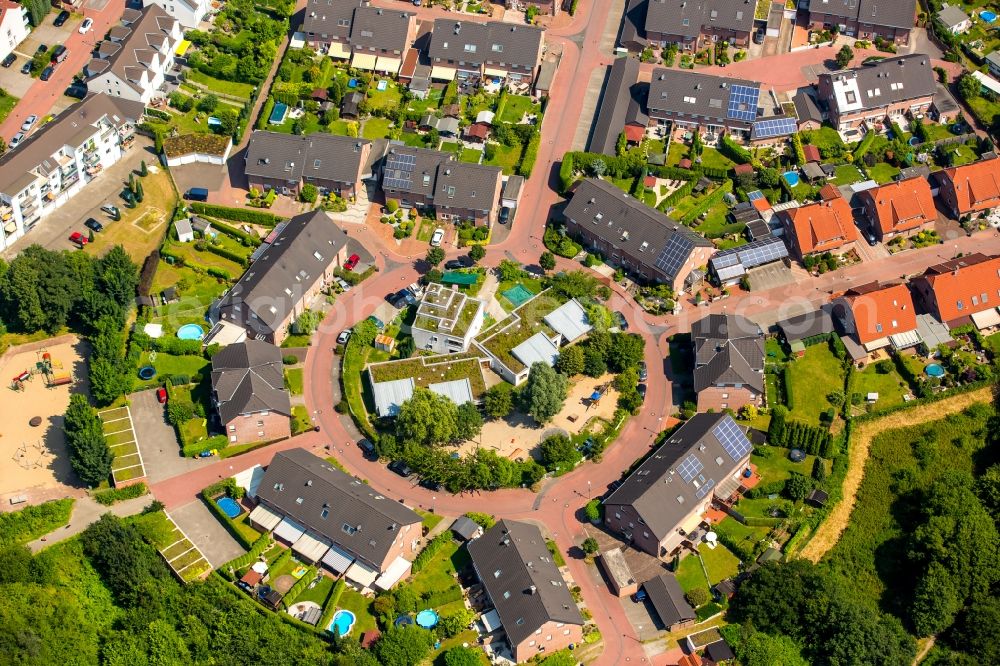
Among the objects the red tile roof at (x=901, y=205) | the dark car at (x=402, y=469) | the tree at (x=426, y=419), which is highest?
the red tile roof at (x=901, y=205)

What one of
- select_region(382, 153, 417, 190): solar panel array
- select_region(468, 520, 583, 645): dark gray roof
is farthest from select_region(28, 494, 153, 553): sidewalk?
select_region(382, 153, 417, 190): solar panel array

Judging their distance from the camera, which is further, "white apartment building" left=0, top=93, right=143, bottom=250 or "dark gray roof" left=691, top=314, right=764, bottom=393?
"white apartment building" left=0, top=93, right=143, bottom=250

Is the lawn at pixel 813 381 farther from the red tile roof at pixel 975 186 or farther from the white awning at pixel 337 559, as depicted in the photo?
the white awning at pixel 337 559

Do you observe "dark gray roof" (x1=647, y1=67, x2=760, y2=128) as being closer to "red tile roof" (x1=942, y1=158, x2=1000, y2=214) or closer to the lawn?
"red tile roof" (x1=942, y1=158, x2=1000, y2=214)

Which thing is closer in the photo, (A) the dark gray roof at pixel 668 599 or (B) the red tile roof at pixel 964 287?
(A) the dark gray roof at pixel 668 599

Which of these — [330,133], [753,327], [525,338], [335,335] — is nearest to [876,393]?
[753,327]

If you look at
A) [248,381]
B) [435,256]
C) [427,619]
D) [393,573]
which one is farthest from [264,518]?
[435,256]

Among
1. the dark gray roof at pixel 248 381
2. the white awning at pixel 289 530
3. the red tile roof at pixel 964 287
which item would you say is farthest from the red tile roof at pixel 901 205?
the white awning at pixel 289 530

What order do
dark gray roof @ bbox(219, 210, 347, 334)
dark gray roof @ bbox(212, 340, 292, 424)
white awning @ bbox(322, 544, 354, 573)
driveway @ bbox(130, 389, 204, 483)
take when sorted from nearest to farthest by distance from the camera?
white awning @ bbox(322, 544, 354, 573) → dark gray roof @ bbox(212, 340, 292, 424) → driveway @ bbox(130, 389, 204, 483) → dark gray roof @ bbox(219, 210, 347, 334)
